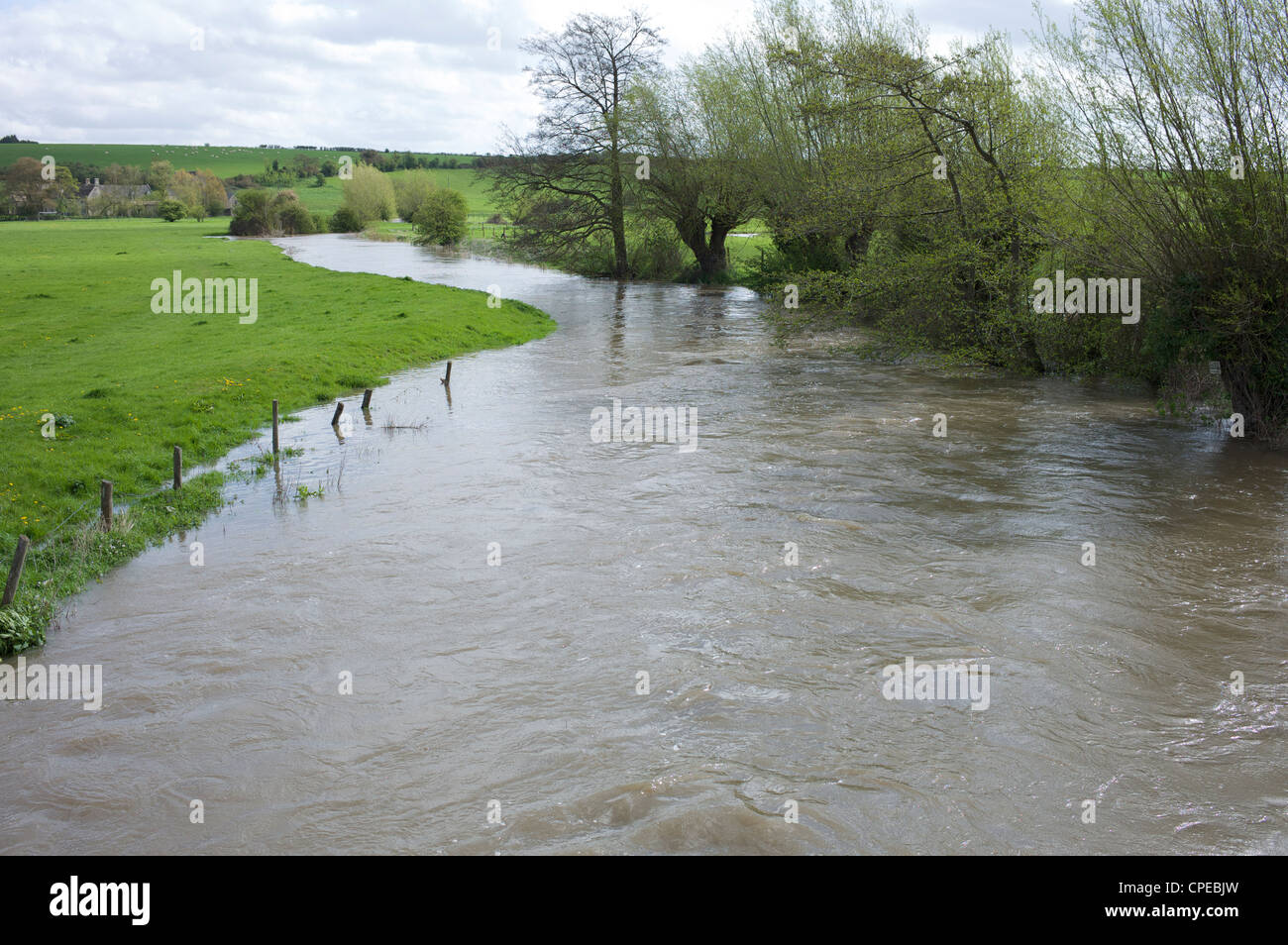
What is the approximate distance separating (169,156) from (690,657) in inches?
7372

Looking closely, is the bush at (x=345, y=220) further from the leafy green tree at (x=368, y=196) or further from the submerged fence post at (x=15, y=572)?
the submerged fence post at (x=15, y=572)

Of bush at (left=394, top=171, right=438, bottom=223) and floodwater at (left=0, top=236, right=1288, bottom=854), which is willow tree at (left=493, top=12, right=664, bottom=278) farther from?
bush at (left=394, top=171, right=438, bottom=223)

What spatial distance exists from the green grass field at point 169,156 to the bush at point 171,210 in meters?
41.9

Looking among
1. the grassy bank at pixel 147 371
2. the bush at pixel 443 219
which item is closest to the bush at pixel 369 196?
the bush at pixel 443 219

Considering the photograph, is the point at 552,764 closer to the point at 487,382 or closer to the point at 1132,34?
the point at 1132,34

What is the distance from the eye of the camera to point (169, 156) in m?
166

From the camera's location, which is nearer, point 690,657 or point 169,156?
point 690,657

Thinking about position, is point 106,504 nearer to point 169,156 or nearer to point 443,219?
point 443,219

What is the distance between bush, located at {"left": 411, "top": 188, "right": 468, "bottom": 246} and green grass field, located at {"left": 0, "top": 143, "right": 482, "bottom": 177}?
90.0 metres

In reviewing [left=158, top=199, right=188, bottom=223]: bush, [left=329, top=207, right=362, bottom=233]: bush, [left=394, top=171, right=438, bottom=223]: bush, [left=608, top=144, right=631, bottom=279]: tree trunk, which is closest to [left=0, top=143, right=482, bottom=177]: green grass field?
[left=158, top=199, right=188, bottom=223]: bush

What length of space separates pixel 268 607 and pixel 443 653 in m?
2.34

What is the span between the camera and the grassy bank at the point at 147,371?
38.0ft

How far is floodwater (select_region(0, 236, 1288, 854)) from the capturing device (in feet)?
21.1

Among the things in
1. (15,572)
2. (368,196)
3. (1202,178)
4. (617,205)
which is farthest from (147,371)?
(368,196)
